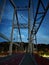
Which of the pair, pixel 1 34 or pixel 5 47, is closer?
pixel 1 34

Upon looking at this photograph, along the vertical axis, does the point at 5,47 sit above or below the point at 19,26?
below

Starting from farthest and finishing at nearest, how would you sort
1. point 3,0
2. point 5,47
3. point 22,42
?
point 22,42 → point 5,47 → point 3,0

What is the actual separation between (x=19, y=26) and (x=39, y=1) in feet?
184

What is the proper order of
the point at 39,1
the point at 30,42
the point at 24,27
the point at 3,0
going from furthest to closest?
the point at 24,27 < the point at 30,42 < the point at 3,0 < the point at 39,1

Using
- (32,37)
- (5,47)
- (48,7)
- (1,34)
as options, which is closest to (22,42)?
(32,37)

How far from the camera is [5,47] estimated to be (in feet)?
153

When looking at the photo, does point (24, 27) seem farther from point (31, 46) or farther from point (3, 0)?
point (3, 0)

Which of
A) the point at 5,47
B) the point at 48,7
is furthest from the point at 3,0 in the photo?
the point at 5,47

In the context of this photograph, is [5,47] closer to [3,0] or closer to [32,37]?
[32,37]

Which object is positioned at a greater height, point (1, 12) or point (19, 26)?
point (19, 26)

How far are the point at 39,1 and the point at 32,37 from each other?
37.5 metres

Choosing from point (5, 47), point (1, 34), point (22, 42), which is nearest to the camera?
point (1, 34)

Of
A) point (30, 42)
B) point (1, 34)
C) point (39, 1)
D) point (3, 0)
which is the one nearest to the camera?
point (39, 1)

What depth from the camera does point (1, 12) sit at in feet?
75.5
